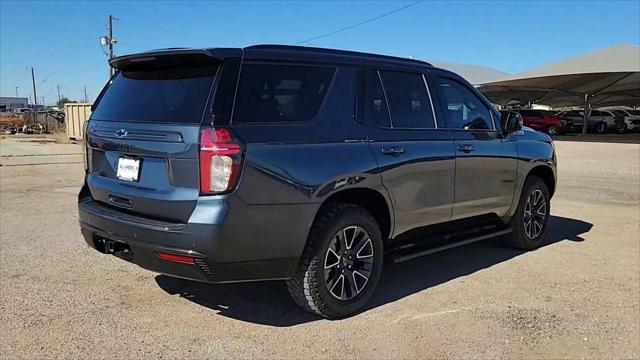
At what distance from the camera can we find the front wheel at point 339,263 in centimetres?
402

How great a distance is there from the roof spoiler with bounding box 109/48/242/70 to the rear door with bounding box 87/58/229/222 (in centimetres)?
3

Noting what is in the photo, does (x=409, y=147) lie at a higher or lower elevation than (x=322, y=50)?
lower

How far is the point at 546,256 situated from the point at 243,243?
13.3 ft

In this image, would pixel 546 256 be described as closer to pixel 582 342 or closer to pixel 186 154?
pixel 582 342

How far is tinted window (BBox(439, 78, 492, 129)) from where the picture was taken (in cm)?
536

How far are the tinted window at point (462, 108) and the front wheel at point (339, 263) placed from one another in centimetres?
156

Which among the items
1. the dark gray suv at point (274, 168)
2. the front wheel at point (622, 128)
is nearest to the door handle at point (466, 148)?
the dark gray suv at point (274, 168)

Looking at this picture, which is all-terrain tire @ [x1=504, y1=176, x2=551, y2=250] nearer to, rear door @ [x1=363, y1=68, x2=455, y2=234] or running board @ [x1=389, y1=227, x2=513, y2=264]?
running board @ [x1=389, y1=227, x2=513, y2=264]

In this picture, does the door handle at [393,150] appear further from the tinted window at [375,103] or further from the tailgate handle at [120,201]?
the tailgate handle at [120,201]

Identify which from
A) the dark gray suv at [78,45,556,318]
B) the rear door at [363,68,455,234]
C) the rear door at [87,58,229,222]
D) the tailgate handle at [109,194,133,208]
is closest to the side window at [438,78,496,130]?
Answer: the dark gray suv at [78,45,556,318]

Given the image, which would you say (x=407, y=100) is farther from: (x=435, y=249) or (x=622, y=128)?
(x=622, y=128)

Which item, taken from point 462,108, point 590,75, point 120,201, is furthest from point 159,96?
point 590,75

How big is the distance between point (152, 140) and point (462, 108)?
3136 millimetres

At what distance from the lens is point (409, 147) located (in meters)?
4.71
